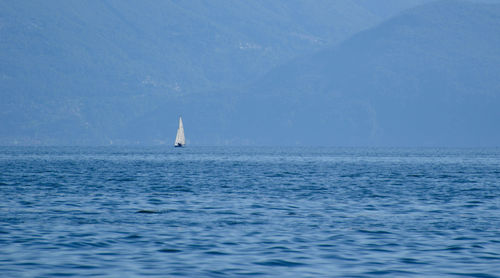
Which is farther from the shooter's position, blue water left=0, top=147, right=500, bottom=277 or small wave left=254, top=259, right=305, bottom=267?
small wave left=254, top=259, right=305, bottom=267

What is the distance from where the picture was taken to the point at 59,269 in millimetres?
24984

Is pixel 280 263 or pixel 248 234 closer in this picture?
pixel 280 263

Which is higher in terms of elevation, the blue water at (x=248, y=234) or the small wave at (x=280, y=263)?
the blue water at (x=248, y=234)

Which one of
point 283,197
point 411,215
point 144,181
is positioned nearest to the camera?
point 411,215

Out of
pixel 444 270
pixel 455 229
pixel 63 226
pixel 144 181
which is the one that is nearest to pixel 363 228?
pixel 455 229

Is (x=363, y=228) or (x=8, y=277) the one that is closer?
(x=8, y=277)

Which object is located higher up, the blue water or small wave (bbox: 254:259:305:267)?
the blue water

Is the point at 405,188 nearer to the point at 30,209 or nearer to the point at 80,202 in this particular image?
the point at 80,202

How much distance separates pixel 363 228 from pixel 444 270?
30.0ft

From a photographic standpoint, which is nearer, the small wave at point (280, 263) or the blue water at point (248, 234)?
the blue water at point (248, 234)

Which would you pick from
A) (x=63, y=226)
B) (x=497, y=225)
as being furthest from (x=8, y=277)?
(x=497, y=225)

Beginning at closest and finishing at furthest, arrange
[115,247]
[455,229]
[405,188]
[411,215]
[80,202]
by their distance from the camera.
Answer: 1. [115,247]
2. [455,229]
3. [411,215]
4. [80,202]
5. [405,188]

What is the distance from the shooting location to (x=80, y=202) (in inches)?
1832

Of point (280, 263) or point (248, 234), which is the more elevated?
point (248, 234)
